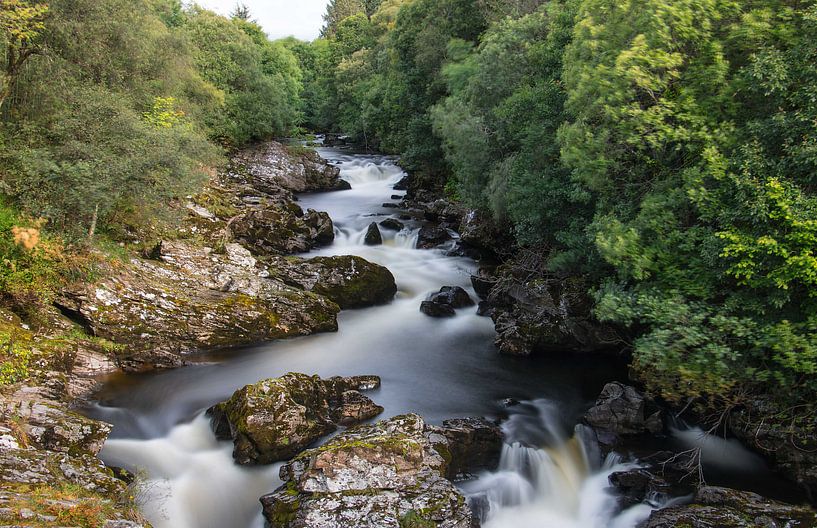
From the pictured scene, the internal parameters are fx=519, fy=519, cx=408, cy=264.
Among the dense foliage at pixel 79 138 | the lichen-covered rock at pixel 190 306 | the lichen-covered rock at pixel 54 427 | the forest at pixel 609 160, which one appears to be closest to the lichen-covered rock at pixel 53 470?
the lichen-covered rock at pixel 54 427

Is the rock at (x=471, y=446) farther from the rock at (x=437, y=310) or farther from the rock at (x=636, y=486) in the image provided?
the rock at (x=437, y=310)

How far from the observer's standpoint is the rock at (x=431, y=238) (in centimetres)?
2417

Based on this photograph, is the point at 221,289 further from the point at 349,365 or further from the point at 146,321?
the point at 349,365

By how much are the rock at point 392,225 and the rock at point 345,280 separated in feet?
21.0

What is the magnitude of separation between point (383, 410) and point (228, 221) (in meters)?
12.0

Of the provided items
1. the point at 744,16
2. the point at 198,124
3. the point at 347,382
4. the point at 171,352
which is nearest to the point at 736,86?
the point at 744,16

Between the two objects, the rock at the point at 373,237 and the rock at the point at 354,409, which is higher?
the rock at the point at 373,237

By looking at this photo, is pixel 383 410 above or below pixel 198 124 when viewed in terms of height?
below

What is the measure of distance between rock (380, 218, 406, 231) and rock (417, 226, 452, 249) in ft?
4.53

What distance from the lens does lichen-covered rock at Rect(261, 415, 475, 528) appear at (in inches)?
333

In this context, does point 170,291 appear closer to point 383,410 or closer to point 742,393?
point 383,410

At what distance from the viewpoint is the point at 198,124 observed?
26.6 m

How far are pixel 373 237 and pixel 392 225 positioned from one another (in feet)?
5.42

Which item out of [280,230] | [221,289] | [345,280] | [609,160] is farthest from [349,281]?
[609,160]
